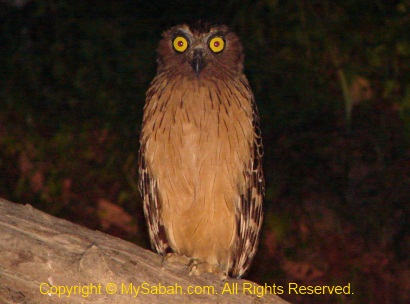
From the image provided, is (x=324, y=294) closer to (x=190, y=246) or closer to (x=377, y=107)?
(x=377, y=107)

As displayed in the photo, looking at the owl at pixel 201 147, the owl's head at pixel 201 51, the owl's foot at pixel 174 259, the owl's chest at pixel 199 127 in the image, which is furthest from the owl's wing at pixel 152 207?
the owl's head at pixel 201 51

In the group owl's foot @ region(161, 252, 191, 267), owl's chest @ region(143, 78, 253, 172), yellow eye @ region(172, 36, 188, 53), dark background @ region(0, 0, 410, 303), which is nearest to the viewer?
owl's foot @ region(161, 252, 191, 267)

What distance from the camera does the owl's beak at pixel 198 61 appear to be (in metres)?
3.15

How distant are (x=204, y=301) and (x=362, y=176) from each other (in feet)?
7.71

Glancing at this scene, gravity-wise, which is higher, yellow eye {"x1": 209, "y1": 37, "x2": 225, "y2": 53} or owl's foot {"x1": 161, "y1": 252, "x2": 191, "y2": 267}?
yellow eye {"x1": 209, "y1": 37, "x2": 225, "y2": 53}

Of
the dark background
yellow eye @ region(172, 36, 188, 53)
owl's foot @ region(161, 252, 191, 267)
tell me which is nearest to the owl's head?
yellow eye @ region(172, 36, 188, 53)

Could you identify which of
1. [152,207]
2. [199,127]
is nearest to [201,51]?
[199,127]

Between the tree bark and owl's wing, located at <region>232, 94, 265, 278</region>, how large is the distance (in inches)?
23.1

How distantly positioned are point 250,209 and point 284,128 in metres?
1.57

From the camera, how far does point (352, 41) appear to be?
4.83 meters

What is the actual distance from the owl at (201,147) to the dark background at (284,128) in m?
1.39

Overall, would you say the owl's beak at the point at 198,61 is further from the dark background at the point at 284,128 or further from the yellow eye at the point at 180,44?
the dark background at the point at 284,128

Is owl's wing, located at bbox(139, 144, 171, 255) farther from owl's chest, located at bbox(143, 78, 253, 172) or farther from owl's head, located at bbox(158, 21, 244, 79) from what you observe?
owl's head, located at bbox(158, 21, 244, 79)

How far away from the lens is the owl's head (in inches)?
125
